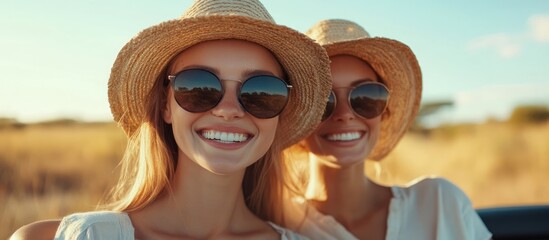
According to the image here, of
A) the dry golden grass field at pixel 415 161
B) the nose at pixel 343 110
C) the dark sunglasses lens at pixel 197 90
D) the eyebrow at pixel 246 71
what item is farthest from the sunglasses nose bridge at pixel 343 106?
the dry golden grass field at pixel 415 161

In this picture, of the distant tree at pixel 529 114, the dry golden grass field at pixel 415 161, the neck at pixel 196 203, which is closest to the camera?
the neck at pixel 196 203

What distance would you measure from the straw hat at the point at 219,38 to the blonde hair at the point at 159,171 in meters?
0.06

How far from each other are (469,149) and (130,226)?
1643cm

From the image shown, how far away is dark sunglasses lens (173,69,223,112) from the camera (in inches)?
99.7

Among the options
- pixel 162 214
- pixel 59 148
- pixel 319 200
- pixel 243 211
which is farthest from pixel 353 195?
pixel 59 148

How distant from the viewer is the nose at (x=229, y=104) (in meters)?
2.57

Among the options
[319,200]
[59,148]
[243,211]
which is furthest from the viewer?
[59,148]

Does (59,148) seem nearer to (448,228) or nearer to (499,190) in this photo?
(499,190)

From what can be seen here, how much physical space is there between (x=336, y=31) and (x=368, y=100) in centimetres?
40

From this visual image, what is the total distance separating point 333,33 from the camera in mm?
3416

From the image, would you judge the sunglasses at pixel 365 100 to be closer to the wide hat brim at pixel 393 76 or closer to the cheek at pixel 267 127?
the wide hat brim at pixel 393 76

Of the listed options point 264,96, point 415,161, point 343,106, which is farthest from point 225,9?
point 415,161

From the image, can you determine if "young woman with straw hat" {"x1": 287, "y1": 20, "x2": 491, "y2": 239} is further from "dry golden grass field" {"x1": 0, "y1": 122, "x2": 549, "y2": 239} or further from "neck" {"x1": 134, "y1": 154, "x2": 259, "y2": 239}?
"dry golden grass field" {"x1": 0, "y1": 122, "x2": 549, "y2": 239}

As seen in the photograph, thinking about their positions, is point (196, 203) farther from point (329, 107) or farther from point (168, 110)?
point (329, 107)
